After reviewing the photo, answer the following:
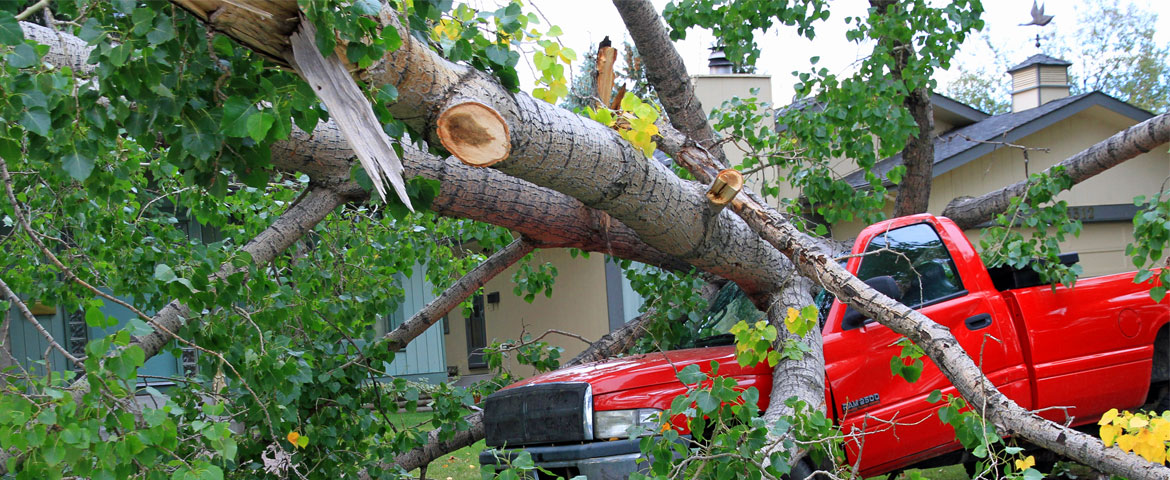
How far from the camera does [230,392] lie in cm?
451

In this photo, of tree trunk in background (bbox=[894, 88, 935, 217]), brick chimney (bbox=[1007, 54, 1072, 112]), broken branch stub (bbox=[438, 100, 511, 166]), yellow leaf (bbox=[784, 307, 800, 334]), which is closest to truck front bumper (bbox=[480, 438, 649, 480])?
yellow leaf (bbox=[784, 307, 800, 334])

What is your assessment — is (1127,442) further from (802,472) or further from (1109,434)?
(802,472)

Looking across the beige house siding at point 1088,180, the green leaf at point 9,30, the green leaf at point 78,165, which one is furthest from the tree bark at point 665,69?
the beige house siding at point 1088,180

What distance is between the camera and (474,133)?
2.71 metres

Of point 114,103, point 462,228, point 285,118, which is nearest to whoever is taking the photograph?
point 285,118

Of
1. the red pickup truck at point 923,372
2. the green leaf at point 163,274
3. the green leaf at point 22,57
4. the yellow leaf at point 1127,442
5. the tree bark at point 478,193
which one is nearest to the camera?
the green leaf at point 22,57

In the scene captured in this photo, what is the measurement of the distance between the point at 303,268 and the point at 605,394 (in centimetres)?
225

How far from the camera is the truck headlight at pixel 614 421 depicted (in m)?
4.07

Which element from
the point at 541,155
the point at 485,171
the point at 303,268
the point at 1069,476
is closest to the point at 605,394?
the point at 485,171

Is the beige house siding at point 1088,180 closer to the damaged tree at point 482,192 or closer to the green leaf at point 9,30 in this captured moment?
the damaged tree at point 482,192

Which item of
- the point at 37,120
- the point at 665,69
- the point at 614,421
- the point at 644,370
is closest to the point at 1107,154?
the point at 665,69

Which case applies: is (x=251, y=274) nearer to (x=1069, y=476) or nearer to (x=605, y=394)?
(x=605, y=394)

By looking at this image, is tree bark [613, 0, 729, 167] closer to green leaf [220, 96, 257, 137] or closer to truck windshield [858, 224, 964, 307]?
truck windshield [858, 224, 964, 307]

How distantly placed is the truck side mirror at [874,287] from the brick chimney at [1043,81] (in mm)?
11679
